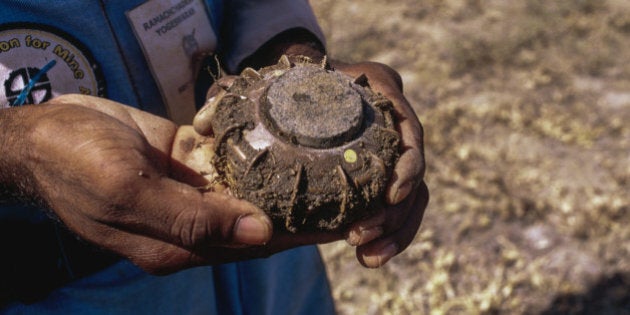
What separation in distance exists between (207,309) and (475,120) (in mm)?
3215

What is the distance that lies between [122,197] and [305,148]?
0.57 m

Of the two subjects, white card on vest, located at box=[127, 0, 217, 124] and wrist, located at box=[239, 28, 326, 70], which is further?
wrist, located at box=[239, 28, 326, 70]

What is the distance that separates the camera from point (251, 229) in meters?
1.65

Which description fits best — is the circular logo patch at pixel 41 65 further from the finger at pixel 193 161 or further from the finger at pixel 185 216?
the finger at pixel 185 216

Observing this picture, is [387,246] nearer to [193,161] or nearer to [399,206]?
[399,206]

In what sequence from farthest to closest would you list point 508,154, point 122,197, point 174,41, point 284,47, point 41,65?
point 508,154 < point 284,47 < point 174,41 < point 41,65 < point 122,197

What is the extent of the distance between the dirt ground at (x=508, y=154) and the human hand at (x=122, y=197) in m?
2.38

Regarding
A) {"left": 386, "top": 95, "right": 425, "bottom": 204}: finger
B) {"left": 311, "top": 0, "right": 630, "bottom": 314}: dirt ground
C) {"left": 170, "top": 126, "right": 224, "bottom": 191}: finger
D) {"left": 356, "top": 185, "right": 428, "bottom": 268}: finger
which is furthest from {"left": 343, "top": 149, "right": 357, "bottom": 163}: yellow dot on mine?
{"left": 311, "top": 0, "right": 630, "bottom": 314}: dirt ground

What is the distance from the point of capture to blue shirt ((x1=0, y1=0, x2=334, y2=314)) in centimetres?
179

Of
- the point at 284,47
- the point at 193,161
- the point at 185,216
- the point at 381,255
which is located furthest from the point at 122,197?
the point at 284,47

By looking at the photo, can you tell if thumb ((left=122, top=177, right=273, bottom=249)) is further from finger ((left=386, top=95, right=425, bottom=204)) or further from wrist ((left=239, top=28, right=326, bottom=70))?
wrist ((left=239, top=28, right=326, bottom=70))

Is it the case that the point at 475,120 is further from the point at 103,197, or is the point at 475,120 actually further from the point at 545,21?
the point at 103,197

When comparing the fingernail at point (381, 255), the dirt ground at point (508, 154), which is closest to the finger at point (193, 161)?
the fingernail at point (381, 255)

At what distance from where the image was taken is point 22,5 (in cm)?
175
